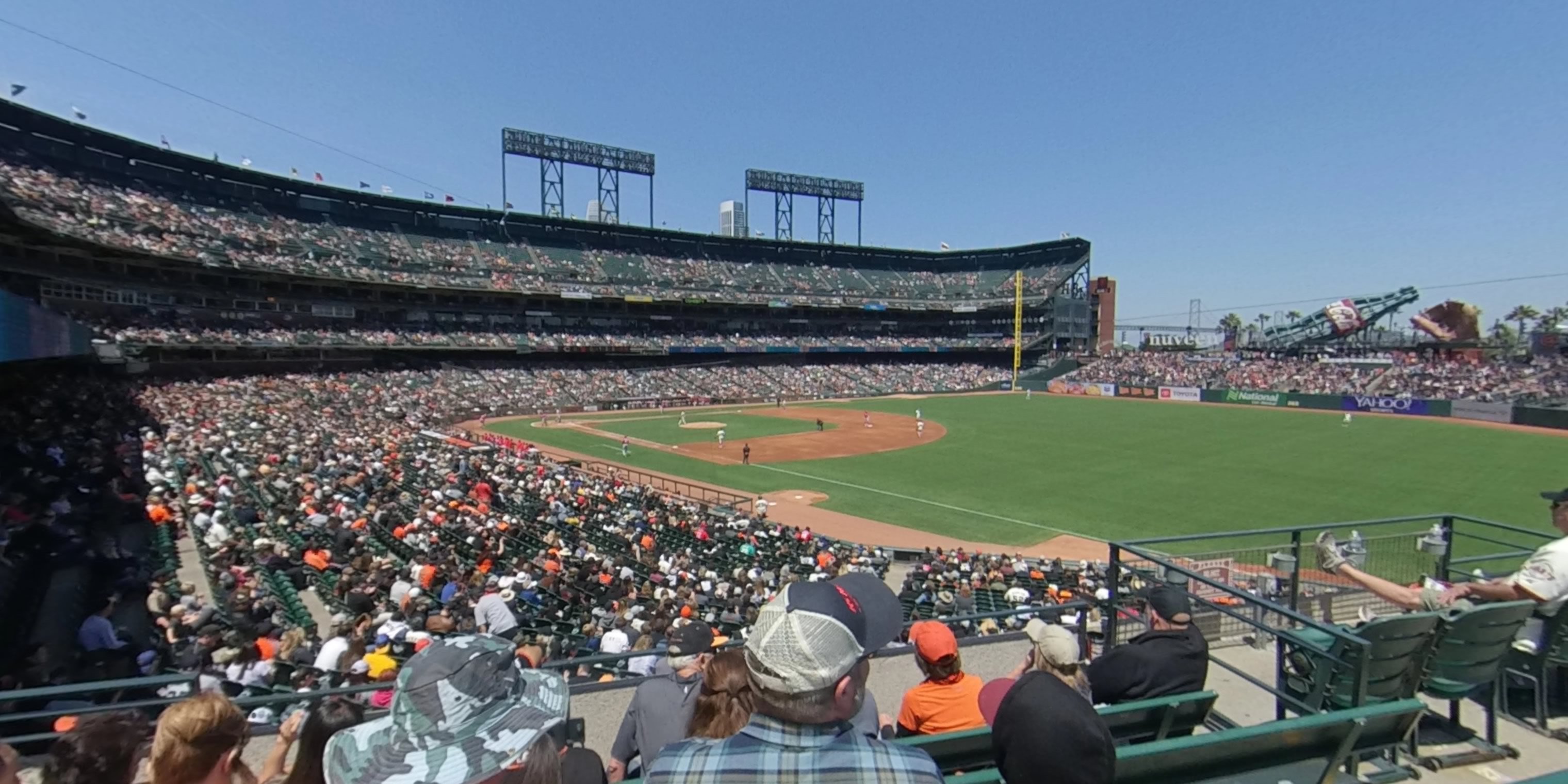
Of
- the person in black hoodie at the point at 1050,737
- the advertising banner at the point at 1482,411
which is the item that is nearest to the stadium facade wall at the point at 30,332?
the person in black hoodie at the point at 1050,737

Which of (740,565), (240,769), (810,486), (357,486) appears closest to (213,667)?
(240,769)

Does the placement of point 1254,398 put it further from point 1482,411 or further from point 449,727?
point 449,727

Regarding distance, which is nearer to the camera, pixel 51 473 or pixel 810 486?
pixel 51 473

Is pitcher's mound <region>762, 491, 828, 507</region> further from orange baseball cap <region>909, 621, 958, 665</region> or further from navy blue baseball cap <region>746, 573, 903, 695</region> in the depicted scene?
navy blue baseball cap <region>746, 573, 903, 695</region>

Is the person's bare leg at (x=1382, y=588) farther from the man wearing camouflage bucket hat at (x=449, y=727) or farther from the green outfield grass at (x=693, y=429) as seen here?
the green outfield grass at (x=693, y=429)

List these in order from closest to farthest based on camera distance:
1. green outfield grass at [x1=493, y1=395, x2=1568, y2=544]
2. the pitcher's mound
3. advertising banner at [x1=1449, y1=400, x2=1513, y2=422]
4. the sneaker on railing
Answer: the sneaker on railing
green outfield grass at [x1=493, y1=395, x2=1568, y2=544]
the pitcher's mound
advertising banner at [x1=1449, y1=400, x2=1513, y2=422]

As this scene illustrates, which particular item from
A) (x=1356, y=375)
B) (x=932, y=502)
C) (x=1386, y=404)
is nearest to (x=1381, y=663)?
(x=932, y=502)

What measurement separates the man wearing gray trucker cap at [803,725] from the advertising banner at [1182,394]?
65.7m

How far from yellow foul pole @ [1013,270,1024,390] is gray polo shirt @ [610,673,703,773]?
2984 inches

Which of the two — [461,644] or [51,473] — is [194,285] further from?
[461,644]

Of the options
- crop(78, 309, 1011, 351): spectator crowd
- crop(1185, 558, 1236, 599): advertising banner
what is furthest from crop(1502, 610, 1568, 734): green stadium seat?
crop(78, 309, 1011, 351): spectator crowd

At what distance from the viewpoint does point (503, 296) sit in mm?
65000

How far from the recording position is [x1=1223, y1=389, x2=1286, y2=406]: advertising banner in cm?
5553

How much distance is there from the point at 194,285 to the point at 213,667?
50471 mm
